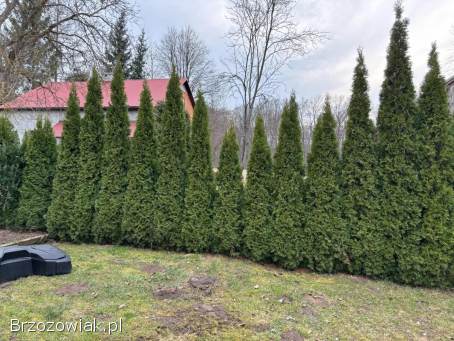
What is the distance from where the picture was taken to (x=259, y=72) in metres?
17.6

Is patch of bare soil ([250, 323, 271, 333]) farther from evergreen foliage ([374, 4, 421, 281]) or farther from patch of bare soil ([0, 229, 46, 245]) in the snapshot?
patch of bare soil ([0, 229, 46, 245])

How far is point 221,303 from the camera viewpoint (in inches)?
106

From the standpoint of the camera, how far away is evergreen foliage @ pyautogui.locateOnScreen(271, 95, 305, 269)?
12.5 feet

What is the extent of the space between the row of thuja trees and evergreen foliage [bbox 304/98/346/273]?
0.6 inches

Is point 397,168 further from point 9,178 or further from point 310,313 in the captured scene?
point 9,178

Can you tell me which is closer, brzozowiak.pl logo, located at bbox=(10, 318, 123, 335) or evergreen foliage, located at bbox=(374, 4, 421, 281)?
brzozowiak.pl logo, located at bbox=(10, 318, 123, 335)

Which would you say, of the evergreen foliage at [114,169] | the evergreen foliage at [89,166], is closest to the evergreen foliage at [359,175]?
the evergreen foliage at [114,169]

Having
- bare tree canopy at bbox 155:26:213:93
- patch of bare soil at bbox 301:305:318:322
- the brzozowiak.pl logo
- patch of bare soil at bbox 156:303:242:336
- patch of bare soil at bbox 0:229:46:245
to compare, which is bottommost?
patch of bare soil at bbox 301:305:318:322

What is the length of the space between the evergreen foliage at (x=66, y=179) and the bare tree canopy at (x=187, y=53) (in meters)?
20.3

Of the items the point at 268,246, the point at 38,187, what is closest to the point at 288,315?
the point at 268,246

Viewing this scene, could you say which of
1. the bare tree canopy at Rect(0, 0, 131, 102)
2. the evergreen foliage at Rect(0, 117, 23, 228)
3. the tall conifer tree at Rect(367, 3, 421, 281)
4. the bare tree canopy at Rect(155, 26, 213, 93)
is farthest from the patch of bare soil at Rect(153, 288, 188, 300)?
the bare tree canopy at Rect(155, 26, 213, 93)

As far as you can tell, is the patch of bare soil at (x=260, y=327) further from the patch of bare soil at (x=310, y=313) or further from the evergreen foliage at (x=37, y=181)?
the evergreen foliage at (x=37, y=181)

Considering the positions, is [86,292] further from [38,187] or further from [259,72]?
[259,72]

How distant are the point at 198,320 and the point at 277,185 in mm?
2213
